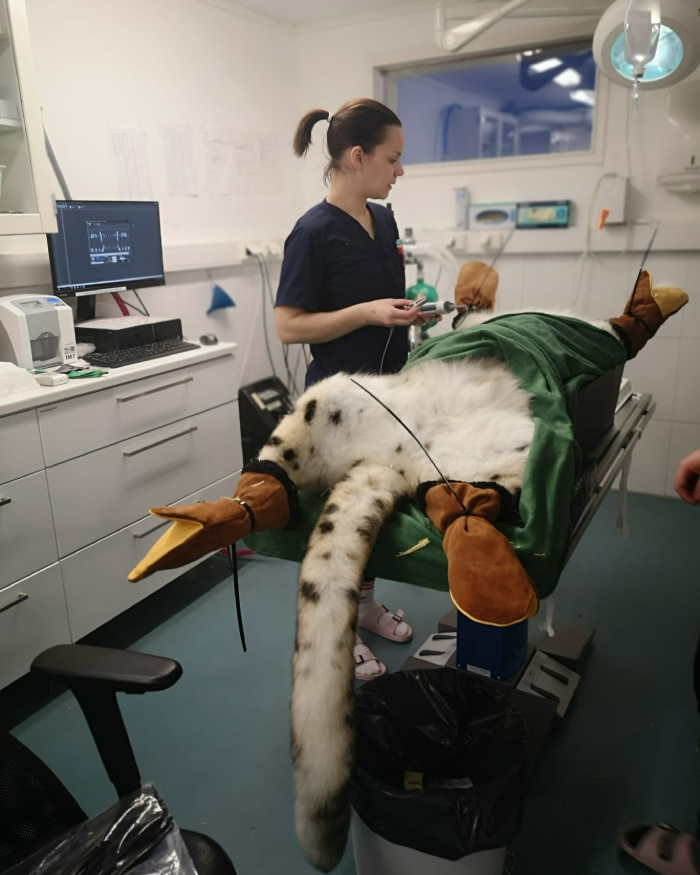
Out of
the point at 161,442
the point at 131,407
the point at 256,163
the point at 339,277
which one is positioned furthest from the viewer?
the point at 256,163

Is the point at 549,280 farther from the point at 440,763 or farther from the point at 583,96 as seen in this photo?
the point at 440,763

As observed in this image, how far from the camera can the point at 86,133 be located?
8.32 ft

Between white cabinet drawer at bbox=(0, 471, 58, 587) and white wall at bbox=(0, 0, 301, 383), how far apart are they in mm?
819

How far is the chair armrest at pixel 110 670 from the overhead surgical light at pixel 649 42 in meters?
1.97

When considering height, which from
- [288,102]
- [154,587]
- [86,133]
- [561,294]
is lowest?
[154,587]

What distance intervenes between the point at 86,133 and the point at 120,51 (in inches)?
15.0

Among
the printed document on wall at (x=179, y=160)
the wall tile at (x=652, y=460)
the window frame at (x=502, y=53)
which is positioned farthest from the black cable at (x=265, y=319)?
the wall tile at (x=652, y=460)

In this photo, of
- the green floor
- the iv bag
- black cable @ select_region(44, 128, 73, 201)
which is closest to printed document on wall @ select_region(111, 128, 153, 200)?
black cable @ select_region(44, 128, 73, 201)

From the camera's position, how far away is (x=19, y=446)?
5.98 ft

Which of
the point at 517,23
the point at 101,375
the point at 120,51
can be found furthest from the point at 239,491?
the point at 517,23

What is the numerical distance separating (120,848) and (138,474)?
1422mm

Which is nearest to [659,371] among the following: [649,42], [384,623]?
[649,42]

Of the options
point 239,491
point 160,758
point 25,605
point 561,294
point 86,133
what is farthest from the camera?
point 561,294

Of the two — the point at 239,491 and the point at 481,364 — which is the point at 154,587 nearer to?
the point at 239,491
